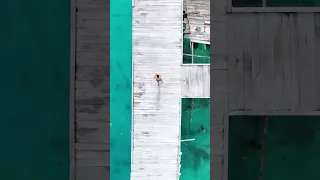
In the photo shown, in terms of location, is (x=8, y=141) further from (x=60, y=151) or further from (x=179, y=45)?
(x=179, y=45)

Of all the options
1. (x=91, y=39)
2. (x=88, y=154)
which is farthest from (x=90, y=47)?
(x=88, y=154)

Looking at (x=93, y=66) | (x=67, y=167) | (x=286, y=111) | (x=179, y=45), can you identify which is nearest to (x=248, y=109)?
(x=286, y=111)

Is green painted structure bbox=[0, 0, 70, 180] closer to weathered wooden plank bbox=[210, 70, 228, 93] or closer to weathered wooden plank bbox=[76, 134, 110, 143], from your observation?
weathered wooden plank bbox=[76, 134, 110, 143]

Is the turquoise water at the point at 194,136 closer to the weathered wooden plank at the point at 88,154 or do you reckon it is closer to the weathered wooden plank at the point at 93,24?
the weathered wooden plank at the point at 88,154

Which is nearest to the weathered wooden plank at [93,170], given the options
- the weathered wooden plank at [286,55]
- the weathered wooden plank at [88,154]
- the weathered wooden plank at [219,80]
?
the weathered wooden plank at [88,154]

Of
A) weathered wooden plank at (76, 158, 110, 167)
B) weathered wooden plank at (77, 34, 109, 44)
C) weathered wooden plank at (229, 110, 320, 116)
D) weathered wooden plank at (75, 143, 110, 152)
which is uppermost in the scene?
weathered wooden plank at (77, 34, 109, 44)

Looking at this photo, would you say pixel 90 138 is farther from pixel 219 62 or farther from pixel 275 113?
pixel 275 113

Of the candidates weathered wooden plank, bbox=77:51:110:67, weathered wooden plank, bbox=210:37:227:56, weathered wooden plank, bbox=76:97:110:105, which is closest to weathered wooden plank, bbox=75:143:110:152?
weathered wooden plank, bbox=76:97:110:105
